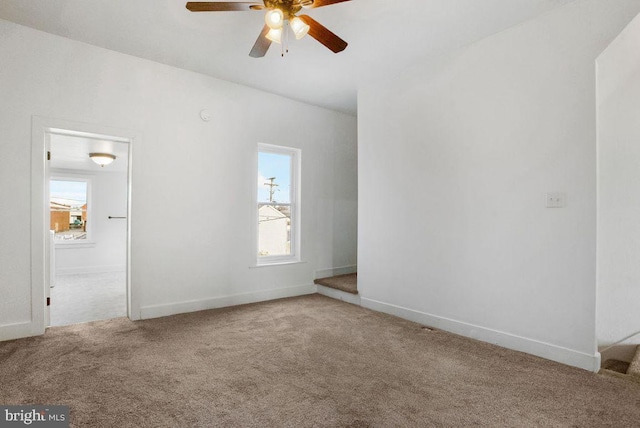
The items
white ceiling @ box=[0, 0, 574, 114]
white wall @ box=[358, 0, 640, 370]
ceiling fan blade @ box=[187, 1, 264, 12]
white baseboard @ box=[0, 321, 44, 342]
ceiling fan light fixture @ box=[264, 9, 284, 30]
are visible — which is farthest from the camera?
white baseboard @ box=[0, 321, 44, 342]

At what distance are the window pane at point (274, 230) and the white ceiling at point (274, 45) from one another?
5.86ft

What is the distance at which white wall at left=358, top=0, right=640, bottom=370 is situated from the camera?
8.37ft

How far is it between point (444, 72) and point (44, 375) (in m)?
4.16

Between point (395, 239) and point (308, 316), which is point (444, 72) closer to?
point (395, 239)

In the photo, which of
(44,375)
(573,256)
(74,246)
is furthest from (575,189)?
(74,246)

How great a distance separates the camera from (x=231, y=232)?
4.27m

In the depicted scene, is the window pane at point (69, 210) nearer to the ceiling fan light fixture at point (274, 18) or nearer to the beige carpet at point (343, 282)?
the beige carpet at point (343, 282)

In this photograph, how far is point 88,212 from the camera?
7.68 meters

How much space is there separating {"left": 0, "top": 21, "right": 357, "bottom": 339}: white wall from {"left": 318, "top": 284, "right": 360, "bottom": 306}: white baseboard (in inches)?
8.7

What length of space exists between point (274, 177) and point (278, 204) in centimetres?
39

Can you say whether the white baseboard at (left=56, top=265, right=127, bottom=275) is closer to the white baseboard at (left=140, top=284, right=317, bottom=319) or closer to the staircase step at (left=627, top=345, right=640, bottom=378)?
the white baseboard at (left=140, top=284, right=317, bottom=319)

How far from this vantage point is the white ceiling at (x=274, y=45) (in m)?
2.70

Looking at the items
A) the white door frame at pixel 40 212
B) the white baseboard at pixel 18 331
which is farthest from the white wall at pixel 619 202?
the white baseboard at pixel 18 331

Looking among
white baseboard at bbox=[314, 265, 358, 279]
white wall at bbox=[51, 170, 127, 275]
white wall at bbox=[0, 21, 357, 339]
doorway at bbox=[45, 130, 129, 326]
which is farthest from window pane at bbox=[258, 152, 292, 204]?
white wall at bbox=[51, 170, 127, 275]
